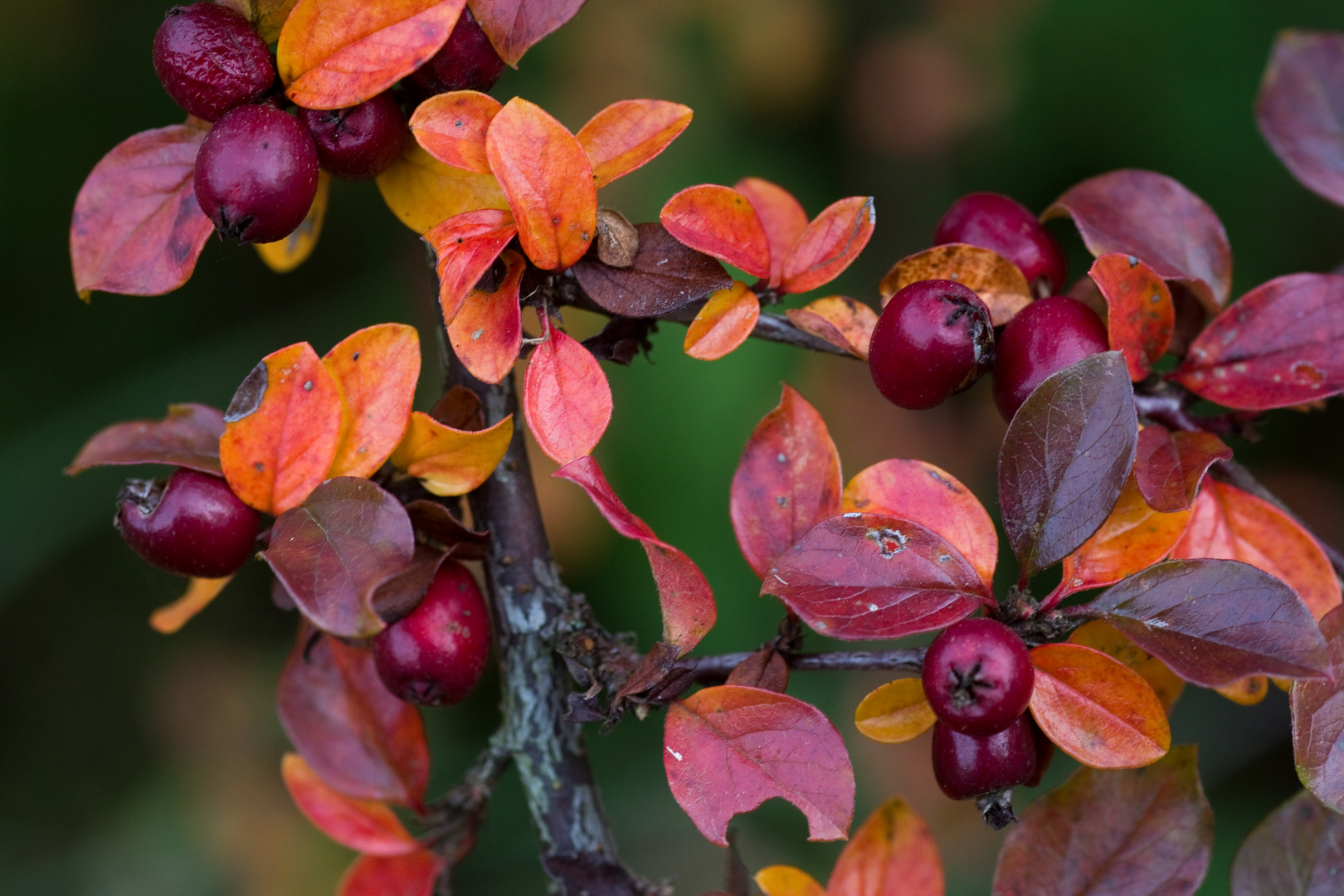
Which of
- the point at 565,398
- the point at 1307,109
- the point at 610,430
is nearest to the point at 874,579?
the point at 565,398

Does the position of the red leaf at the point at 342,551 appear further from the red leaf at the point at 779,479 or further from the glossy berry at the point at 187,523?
the red leaf at the point at 779,479

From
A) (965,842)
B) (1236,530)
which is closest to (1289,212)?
(965,842)

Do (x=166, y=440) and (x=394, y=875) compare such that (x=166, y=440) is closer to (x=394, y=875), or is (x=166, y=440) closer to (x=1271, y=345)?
(x=394, y=875)

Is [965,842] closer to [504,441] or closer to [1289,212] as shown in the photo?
[1289,212]

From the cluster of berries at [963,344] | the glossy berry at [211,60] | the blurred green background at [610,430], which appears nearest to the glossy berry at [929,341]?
the cluster of berries at [963,344]

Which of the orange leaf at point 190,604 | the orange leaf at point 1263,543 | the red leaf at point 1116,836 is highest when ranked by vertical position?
the orange leaf at point 1263,543

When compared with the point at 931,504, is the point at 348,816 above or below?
below

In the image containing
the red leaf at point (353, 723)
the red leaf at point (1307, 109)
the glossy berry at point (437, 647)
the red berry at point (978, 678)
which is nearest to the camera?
the red berry at point (978, 678)
